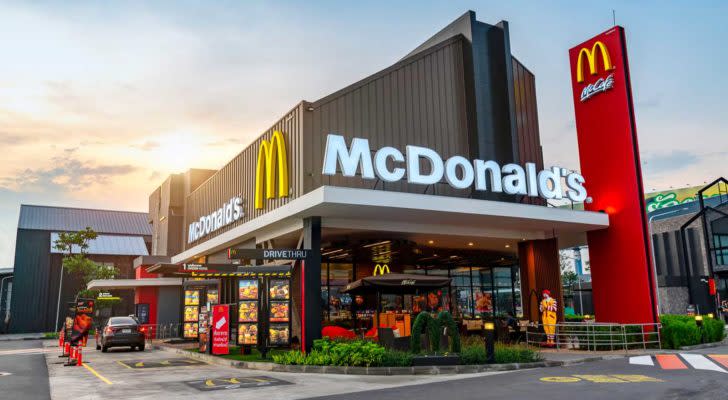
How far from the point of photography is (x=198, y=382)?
12.7 metres

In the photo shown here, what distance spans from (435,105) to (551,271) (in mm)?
8380

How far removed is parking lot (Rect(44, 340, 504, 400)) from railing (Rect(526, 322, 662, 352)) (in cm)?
757

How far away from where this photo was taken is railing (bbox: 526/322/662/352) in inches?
717

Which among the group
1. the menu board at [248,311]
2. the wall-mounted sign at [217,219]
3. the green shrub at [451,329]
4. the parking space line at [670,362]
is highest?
the wall-mounted sign at [217,219]

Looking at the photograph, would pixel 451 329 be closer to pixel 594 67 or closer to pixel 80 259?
pixel 594 67

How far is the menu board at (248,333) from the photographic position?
18.4m

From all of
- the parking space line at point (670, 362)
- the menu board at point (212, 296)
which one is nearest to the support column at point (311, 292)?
the parking space line at point (670, 362)

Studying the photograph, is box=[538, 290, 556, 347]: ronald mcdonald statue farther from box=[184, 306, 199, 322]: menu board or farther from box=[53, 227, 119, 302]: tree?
box=[53, 227, 119, 302]: tree

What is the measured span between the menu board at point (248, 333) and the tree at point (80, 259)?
118 ft

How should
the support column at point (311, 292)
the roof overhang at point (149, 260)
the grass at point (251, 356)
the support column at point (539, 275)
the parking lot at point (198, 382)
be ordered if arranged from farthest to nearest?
the roof overhang at point (149, 260) → the support column at point (539, 275) → the grass at point (251, 356) → the support column at point (311, 292) → the parking lot at point (198, 382)

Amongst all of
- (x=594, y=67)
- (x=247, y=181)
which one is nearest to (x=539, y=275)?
(x=594, y=67)

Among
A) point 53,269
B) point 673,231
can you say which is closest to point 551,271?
point 673,231

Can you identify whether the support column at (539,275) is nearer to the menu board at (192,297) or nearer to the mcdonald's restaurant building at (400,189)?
the mcdonald's restaurant building at (400,189)

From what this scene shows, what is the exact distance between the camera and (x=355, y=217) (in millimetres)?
18312
